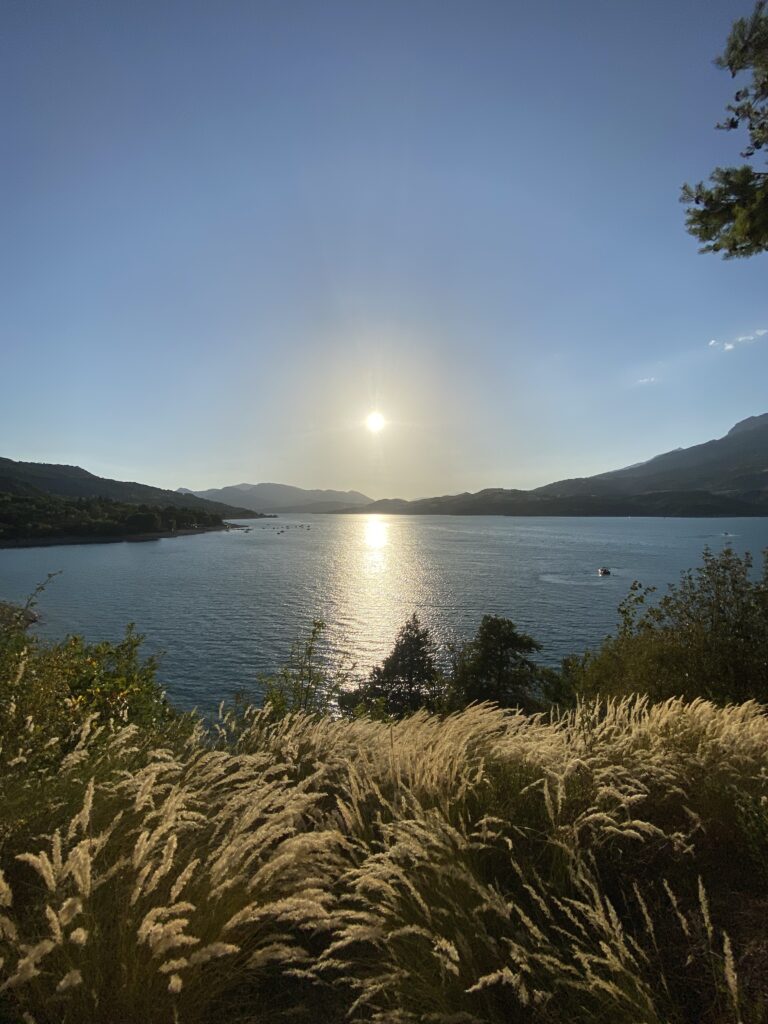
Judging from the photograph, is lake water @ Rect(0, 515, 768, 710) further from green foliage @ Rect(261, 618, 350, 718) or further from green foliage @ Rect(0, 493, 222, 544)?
green foliage @ Rect(0, 493, 222, 544)

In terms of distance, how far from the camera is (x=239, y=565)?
118m

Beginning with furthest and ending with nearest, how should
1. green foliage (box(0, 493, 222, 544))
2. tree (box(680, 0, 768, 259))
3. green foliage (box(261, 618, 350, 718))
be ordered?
green foliage (box(0, 493, 222, 544)) → green foliage (box(261, 618, 350, 718)) → tree (box(680, 0, 768, 259))

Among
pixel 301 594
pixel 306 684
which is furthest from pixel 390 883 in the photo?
pixel 301 594

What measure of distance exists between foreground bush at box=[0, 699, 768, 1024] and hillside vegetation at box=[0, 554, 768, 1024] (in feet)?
0.07

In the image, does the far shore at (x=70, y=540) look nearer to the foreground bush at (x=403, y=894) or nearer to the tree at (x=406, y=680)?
the tree at (x=406, y=680)

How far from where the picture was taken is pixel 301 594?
85438 millimetres

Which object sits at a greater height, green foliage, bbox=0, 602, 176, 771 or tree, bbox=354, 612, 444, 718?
green foliage, bbox=0, 602, 176, 771

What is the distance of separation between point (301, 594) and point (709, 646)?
7468 centimetres

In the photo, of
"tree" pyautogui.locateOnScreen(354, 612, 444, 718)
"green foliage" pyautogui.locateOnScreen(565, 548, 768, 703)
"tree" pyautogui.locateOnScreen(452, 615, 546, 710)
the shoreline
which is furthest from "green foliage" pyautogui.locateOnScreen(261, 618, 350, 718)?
the shoreline

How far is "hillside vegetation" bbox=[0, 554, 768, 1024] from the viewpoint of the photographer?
9.17 feet

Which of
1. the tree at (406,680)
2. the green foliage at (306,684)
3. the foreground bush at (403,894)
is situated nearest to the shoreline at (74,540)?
the green foliage at (306,684)

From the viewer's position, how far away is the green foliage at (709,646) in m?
14.0

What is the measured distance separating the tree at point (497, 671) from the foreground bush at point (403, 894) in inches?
1181

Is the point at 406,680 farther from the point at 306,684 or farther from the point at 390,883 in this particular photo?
the point at 390,883
